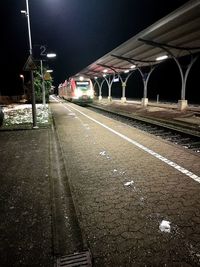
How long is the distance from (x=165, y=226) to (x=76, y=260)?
1294 millimetres

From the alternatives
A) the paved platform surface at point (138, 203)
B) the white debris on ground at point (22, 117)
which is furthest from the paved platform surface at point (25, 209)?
the white debris on ground at point (22, 117)

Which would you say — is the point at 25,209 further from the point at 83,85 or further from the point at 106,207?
the point at 83,85

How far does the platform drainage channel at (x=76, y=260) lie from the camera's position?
270cm

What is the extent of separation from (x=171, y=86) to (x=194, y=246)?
6668 centimetres

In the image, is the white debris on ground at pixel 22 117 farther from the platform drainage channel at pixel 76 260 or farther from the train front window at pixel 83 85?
the platform drainage channel at pixel 76 260

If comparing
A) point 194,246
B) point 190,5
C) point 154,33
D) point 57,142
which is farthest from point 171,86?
point 194,246

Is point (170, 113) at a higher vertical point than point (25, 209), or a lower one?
higher

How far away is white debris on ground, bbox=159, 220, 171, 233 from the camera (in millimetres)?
3289

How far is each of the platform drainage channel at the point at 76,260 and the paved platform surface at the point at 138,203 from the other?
0.08 meters

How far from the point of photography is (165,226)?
3.38 m

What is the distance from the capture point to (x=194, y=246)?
9.68ft

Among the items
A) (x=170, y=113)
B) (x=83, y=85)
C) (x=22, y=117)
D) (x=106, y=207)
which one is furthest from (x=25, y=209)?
(x=83, y=85)

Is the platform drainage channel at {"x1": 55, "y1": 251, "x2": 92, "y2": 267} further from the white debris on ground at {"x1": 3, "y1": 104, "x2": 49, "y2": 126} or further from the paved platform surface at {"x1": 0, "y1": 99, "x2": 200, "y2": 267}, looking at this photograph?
the white debris on ground at {"x1": 3, "y1": 104, "x2": 49, "y2": 126}

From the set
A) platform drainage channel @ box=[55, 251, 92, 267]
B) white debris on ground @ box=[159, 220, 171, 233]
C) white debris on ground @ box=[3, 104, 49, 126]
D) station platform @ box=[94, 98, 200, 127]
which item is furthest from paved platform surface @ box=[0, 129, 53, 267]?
station platform @ box=[94, 98, 200, 127]
